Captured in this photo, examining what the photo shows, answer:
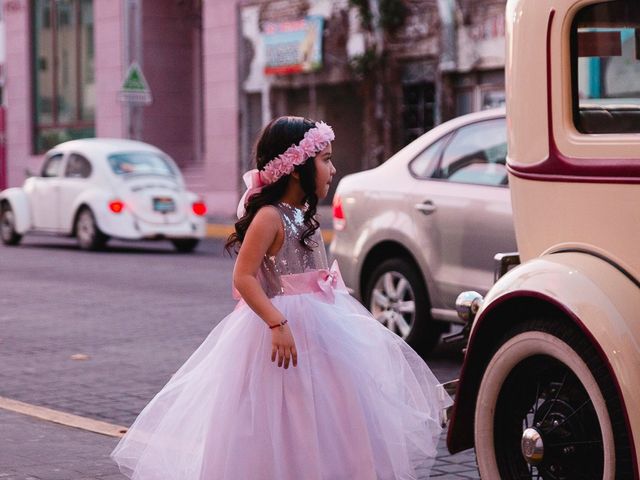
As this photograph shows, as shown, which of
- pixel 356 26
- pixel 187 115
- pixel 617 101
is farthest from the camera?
pixel 187 115

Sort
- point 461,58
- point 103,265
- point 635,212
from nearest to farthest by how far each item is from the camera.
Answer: point 635,212
point 103,265
point 461,58

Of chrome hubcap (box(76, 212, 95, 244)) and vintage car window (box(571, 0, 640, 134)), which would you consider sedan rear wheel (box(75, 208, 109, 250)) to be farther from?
vintage car window (box(571, 0, 640, 134))

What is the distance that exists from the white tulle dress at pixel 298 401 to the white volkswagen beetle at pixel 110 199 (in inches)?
587

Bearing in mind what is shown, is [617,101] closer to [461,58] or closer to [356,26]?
[461,58]

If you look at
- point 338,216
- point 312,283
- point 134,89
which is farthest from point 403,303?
Result: point 134,89

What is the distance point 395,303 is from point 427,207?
696 millimetres

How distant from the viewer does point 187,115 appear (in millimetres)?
34594

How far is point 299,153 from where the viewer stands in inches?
195

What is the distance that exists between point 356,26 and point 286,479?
76.6 feet

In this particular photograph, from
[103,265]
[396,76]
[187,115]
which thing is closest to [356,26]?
[396,76]

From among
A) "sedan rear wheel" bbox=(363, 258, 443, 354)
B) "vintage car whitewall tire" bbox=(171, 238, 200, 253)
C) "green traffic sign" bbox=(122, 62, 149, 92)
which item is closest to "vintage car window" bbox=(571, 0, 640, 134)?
"sedan rear wheel" bbox=(363, 258, 443, 354)

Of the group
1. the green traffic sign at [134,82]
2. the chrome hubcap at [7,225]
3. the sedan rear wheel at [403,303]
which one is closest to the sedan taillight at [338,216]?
the sedan rear wheel at [403,303]

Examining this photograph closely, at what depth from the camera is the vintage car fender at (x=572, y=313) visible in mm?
4082

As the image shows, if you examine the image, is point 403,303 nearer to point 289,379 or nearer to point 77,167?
point 289,379
